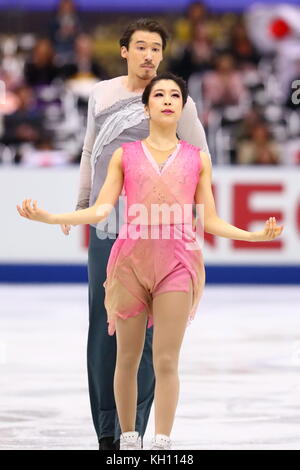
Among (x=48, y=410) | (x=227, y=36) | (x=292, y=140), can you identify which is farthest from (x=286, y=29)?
(x=48, y=410)

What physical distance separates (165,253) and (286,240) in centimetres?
688

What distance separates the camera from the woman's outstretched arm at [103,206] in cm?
360

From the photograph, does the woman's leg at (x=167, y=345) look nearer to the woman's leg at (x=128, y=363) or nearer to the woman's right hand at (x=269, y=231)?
the woman's leg at (x=128, y=363)

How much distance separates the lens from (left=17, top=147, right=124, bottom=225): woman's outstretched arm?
3605mm

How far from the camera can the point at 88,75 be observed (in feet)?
40.7

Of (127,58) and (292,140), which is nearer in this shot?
(127,58)

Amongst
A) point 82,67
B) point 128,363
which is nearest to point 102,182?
point 128,363

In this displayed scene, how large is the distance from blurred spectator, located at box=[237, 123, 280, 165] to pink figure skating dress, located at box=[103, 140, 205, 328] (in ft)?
23.2

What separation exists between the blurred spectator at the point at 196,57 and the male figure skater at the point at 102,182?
26.4ft

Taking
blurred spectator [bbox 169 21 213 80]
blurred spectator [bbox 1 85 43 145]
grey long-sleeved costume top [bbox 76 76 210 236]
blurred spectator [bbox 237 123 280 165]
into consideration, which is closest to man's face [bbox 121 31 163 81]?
grey long-sleeved costume top [bbox 76 76 210 236]

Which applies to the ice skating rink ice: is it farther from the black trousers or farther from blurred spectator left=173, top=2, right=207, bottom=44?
blurred spectator left=173, top=2, right=207, bottom=44

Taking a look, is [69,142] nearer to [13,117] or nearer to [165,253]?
[13,117]

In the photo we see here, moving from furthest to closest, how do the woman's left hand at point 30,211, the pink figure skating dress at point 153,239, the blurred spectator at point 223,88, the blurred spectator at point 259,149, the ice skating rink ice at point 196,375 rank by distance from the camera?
1. the blurred spectator at point 223,88
2. the blurred spectator at point 259,149
3. the ice skating rink ice at point 196,375
4. the pink figure skating dress at point 153,239
5. the woman's left hand at point 30,211

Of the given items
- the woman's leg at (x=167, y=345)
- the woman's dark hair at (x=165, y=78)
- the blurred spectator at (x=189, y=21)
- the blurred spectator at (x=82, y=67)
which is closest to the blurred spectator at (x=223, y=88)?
the blurred spectator at (x=189, y=21)
